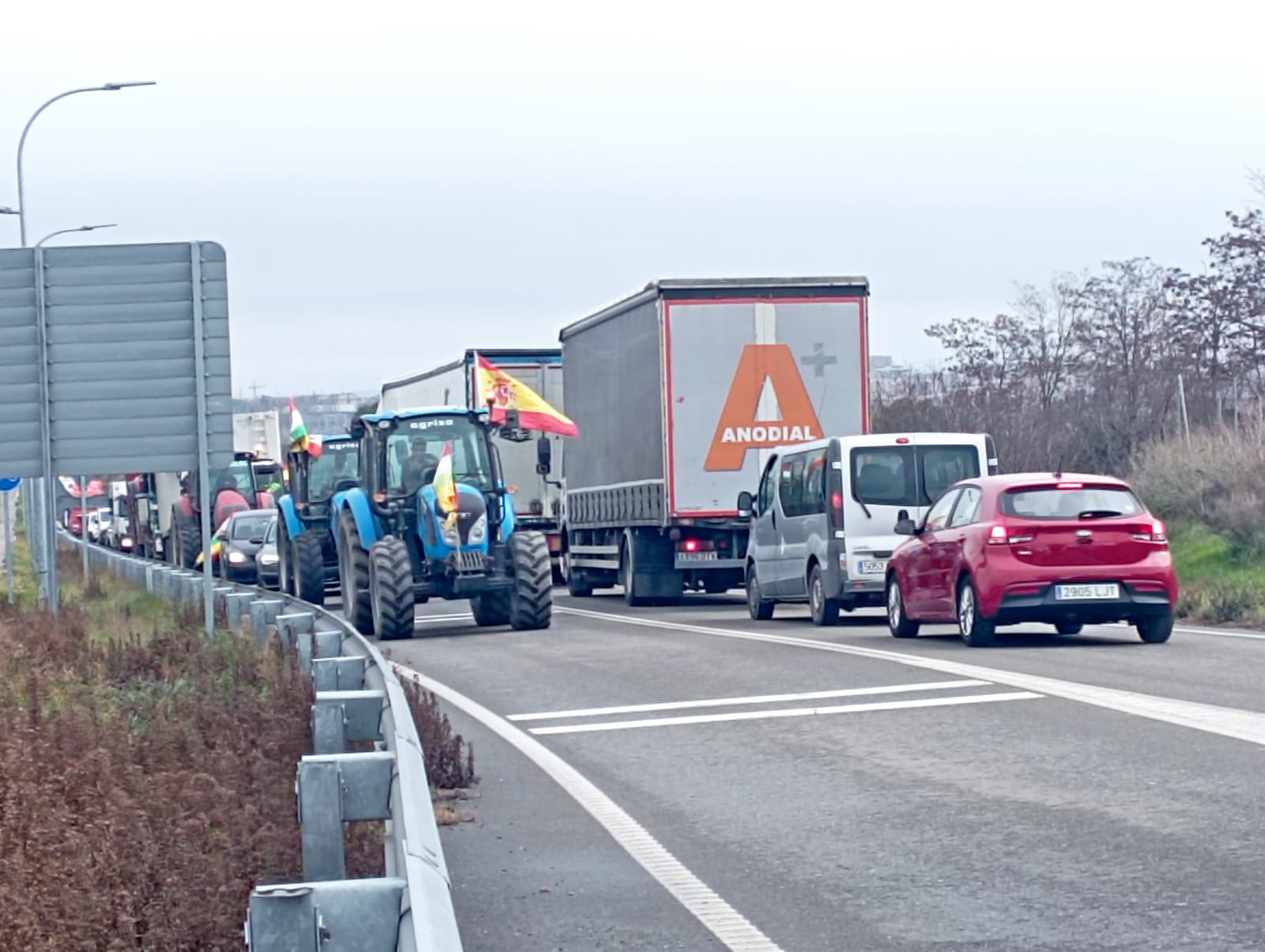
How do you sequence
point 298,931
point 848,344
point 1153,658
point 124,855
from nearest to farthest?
point 298,931, point 124,855, point 1153,658, point 848,344

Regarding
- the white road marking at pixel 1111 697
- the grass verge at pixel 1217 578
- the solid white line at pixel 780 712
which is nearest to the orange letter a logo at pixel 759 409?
the grass verge at pixel 1217 578

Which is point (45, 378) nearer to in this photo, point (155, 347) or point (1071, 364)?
point (155, 347)

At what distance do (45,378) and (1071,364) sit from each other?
43020 mm

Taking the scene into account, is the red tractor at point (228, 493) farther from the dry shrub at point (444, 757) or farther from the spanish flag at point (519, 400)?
the dry shrub at point (444, 757)

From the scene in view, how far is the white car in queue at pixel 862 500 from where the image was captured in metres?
22.9

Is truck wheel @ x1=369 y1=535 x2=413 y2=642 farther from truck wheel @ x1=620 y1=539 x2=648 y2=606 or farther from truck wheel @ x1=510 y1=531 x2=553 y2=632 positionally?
truck wheel @ x1=620 y1=539 x2=648 y2=606

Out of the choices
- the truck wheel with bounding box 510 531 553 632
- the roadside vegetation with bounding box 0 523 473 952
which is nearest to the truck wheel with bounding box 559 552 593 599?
the truck wheel with bounding box 510 531 553 632

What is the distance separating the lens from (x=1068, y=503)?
1831 cm

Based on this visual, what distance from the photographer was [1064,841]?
8445 mm

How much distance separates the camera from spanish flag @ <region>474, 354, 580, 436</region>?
30.6 meters

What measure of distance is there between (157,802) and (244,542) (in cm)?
3443

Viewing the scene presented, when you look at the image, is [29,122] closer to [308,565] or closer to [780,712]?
[308,565]

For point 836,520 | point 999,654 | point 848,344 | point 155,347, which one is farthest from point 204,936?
point 848,344

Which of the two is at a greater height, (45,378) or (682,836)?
(45,378)
